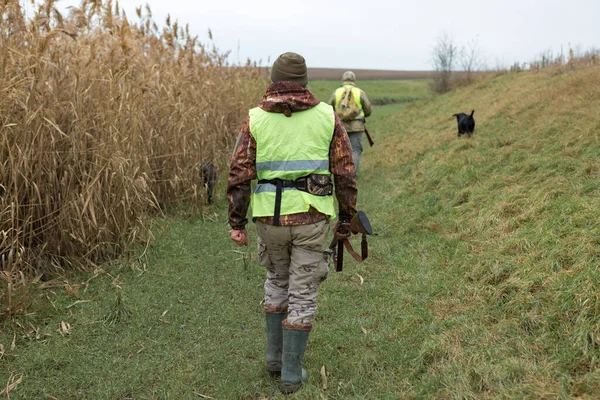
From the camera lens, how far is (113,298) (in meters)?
4.84

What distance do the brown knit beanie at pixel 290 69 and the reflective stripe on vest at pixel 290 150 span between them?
0.21m

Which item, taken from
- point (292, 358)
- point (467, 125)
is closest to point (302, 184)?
point (292, 358)

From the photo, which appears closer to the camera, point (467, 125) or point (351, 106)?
point (351, 106)

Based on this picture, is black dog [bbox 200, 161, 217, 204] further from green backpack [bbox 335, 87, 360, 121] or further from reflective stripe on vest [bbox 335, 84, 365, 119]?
reflective stripe on vest [bbox 335, 84, 365, 119]

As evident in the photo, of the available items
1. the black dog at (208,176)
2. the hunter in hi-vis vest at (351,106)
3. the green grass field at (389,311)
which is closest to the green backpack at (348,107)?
the hunter in hi-vis vest at (351,106)

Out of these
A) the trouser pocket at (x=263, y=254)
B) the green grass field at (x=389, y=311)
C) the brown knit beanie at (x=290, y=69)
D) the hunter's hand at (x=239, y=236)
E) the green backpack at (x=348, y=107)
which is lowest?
the green grass field at (x=389, y=311)

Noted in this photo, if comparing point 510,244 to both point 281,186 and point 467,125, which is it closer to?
point 281,186

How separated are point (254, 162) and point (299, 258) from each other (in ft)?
2.13

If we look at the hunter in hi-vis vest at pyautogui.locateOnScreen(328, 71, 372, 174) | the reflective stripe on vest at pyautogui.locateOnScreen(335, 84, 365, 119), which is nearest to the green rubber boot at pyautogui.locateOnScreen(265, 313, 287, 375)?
the hunter in hi-vis vest at pyautogui.locateOnScreen(328, 71, 372, 174)

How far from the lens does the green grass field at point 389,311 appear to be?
337cm

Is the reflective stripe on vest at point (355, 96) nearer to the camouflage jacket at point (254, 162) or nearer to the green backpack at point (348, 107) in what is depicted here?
the green backpack at point (348, 107)

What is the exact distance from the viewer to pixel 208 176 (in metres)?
7.77

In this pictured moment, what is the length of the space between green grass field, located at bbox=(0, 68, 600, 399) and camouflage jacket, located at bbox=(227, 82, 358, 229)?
113cm

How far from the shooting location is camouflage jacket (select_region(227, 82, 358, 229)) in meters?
3.12
